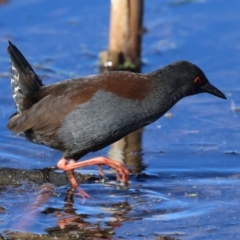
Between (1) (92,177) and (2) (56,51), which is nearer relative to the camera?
(1) (92,177)

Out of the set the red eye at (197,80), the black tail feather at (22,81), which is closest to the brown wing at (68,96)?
the black tail feather at (22,81)

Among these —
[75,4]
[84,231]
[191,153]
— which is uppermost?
[75,4]

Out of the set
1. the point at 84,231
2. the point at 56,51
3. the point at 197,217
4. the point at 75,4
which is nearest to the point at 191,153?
the point at 197,217

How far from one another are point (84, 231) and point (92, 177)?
1.37 m

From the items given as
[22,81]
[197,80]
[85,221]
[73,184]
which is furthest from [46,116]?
[197,80]

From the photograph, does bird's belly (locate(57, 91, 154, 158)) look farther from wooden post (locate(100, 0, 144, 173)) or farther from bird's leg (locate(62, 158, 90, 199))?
wooden post (locate(100, 0, 144, 173))

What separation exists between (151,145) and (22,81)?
1786 millimetres

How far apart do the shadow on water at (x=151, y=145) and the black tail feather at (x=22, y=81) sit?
732 mm

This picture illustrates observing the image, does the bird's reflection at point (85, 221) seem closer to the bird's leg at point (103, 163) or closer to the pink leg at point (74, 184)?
the pink leg at point (74, 184)

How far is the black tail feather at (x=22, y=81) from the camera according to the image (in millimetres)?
6844

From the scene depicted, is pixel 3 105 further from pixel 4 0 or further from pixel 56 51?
pixel 4 0

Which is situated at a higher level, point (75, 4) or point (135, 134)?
point (75, 4)

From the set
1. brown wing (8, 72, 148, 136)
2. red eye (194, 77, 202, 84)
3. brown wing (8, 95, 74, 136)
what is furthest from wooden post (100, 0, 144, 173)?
brown wing (8, 95, 74, 136)

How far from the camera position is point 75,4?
40.7 feet
